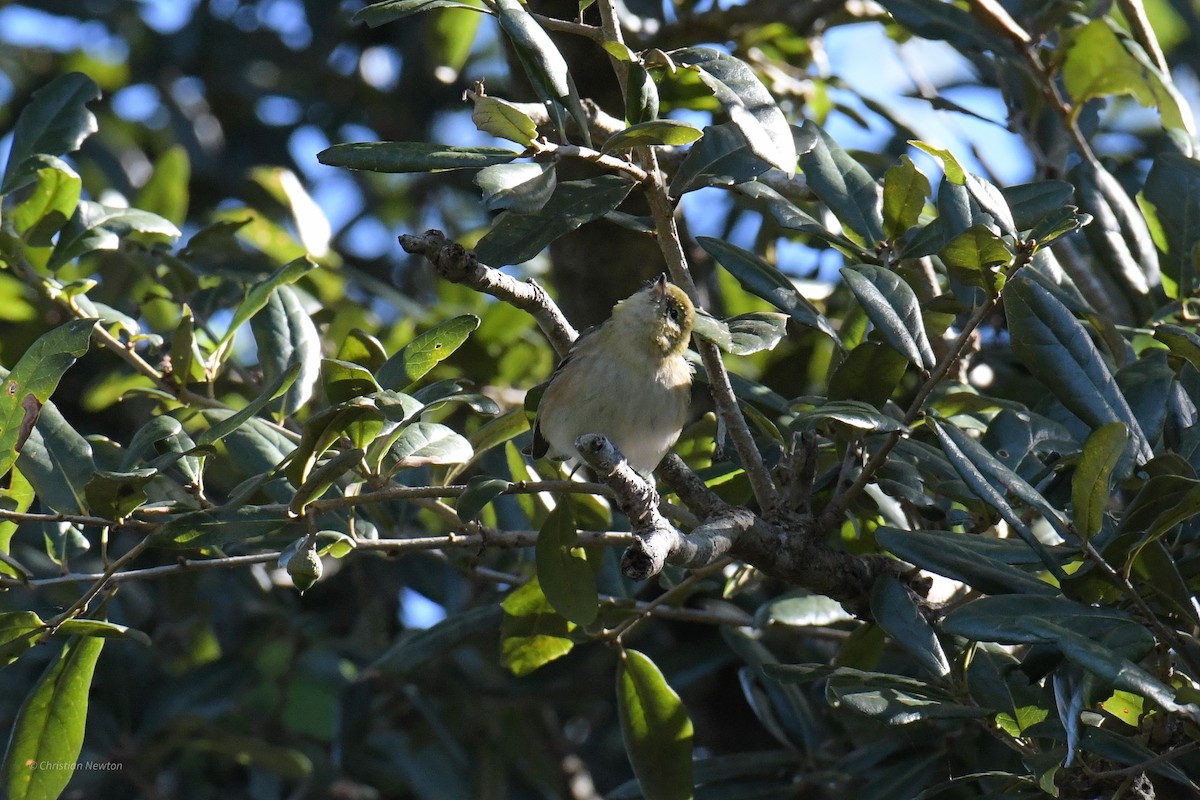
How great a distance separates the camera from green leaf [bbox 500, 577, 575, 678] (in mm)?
2711

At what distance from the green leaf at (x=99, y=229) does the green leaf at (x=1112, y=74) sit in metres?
2.16

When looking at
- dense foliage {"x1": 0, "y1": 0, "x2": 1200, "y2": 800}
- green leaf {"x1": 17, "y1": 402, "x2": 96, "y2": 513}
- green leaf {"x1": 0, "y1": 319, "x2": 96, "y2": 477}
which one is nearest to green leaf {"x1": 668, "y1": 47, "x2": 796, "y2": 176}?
dense foliage {"x1": 0, "y1": 0, "x2": 1200, "y2": 800}

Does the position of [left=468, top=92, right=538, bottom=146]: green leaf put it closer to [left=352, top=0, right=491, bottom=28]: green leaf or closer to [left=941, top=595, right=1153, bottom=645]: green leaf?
[left=352, top=0, right=491, bottom=28]: green leaf

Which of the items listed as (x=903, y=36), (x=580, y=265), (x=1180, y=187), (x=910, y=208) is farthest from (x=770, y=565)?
(x=903, y=36)

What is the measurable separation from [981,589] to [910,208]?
75cm

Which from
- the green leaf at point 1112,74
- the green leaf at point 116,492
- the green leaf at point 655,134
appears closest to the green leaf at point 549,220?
the green leaf at point 655,134

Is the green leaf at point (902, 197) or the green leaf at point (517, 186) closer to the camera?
the green leaf at point (517, 186)

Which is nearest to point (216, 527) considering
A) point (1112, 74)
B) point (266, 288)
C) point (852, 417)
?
point (266, 288)

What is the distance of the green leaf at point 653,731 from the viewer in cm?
250

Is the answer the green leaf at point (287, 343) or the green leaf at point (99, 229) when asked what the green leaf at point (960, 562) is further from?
the green leaf at point (99, 229)

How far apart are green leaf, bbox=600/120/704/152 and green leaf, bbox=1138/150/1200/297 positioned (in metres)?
1.26

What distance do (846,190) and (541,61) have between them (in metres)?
0.80

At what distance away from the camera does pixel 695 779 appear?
287cm

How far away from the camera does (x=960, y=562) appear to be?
6.47 feet
